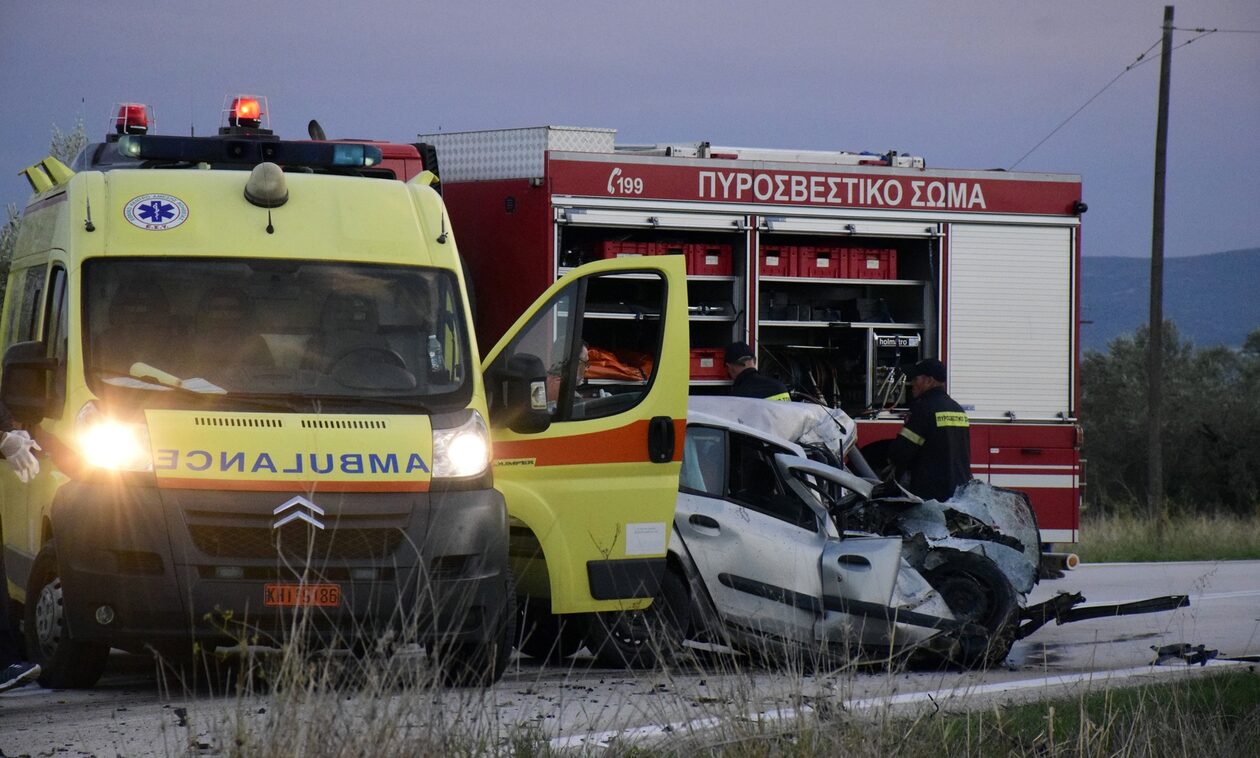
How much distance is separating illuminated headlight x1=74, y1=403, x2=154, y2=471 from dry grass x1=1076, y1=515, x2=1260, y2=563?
1314 centimetres

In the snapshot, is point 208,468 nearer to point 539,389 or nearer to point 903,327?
point 539,389

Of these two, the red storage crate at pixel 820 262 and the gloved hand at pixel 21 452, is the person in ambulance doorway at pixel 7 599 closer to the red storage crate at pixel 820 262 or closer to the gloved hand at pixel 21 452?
the gloved hand at pixel 21 452

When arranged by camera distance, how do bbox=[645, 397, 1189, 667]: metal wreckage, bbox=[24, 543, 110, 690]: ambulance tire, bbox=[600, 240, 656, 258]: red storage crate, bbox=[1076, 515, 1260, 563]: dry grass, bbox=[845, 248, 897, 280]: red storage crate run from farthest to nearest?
bbox=[1076, 515, 1260, 563]: dry grass → bbox=[845, 248, 897, 280]: red storage crate → bbox=[600, 240, 656, 258]: red storage crate → bbox=[645, 397, 1189, 667]: metal wreckage → bbox=[24, 543, 110, 690]: ambulance tire

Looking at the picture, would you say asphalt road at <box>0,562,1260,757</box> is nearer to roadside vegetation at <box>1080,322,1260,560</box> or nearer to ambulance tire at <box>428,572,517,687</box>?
ambulance tire at <box>428,572,517,687</box>

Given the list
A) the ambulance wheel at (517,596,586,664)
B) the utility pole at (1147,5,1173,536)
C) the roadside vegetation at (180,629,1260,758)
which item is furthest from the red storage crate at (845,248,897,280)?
the utility pole at (1147,5,1173,536)

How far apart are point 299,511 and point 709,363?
6.46 metres

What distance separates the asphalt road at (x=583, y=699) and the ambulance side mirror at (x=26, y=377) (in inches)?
51.6

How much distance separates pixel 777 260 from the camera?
1384 cm

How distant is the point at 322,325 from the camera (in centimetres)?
799

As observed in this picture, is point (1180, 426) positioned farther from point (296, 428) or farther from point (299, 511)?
point (299, 511)

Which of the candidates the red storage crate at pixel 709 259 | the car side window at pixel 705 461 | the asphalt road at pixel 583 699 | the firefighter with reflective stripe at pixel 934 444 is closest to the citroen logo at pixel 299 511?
the asphalt road at pixel 583 699

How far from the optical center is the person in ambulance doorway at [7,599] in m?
7.42

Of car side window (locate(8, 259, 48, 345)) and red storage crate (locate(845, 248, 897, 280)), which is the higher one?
red storage crate (locate(845, 248, 897, 280))

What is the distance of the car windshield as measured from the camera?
7.63 metres
